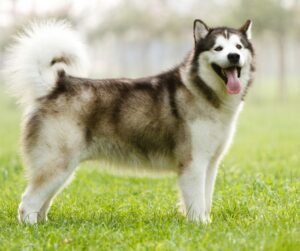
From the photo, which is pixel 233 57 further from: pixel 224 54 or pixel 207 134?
pixel 207 134

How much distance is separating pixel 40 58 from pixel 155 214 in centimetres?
196

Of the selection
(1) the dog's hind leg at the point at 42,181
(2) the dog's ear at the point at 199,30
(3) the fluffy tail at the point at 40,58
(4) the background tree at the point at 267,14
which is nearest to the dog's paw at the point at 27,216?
(1) the dog's hind leg at the point at 42,181

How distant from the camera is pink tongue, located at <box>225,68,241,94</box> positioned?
5359 millimetres

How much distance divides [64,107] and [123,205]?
146 cm

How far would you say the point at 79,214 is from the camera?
5820mm

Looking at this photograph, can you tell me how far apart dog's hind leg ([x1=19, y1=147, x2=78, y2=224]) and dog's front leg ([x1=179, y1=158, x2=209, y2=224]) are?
1108 mm

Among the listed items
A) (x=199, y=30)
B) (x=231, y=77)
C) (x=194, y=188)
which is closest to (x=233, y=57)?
(x=231, y=77)

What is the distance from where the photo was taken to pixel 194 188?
17.4 ft

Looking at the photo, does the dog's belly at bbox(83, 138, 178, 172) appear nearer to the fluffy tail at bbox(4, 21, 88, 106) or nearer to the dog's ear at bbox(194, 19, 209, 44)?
the fluffy tail at bbox(4, 21, 88, 106)

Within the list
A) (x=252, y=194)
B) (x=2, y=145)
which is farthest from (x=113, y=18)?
(x=252, y=194)

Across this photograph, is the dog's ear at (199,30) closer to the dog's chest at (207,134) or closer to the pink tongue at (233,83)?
the pink tongue at (233,83)

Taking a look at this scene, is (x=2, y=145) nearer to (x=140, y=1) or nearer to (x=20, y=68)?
(x=20, y=68)

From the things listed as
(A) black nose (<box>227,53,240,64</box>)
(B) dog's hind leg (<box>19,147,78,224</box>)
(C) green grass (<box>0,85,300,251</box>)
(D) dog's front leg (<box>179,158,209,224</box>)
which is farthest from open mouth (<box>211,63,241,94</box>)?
(B) dog's hind leg (<box>19,147,78,224</box>)

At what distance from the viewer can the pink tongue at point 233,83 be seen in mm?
5359
